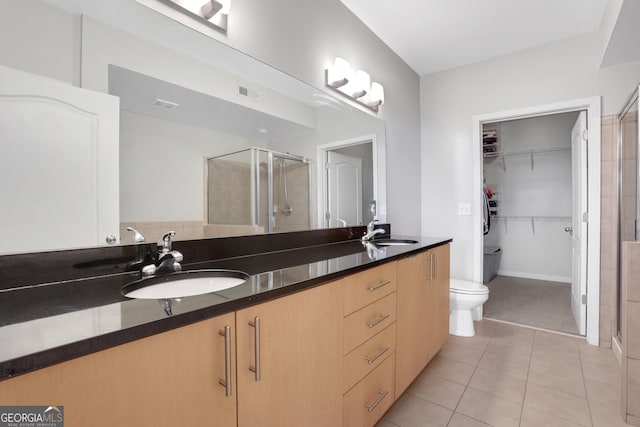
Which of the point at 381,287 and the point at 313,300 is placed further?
the point at 381,287

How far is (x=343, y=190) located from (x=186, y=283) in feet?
4.49

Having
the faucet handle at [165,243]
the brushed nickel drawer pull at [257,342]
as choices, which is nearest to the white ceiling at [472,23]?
the faucet handle at [165,243]

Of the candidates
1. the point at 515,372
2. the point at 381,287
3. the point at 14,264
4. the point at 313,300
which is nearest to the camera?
the point at 14,264

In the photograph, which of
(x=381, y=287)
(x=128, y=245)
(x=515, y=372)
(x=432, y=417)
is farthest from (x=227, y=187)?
(x=515, y=372)

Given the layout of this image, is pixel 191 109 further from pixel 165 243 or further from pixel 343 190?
pixel 343 190

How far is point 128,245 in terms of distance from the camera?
1.08 metres

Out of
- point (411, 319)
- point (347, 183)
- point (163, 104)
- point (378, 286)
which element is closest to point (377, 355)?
point (378, 286)

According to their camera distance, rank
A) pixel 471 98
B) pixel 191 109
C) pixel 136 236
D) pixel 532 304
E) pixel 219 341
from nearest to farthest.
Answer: pixel 219 341 → pixel 136 236 → pixel 191 109 → pixel 471 98 → pixel 532 304

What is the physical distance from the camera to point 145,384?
61 centimetres

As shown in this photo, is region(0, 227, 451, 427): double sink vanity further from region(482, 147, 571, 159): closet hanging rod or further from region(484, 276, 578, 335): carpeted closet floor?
region(482, 147, 571, 159): closet hanging rod

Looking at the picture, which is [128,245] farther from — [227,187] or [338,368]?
[338,368]

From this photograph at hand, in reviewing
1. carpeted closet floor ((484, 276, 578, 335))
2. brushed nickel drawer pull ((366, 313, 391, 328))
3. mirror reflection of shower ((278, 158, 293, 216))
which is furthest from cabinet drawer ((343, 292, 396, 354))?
carpeted closet floor ((484, 276, 578, 335))

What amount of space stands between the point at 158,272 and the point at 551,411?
200 centimetres

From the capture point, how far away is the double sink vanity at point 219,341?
53 centimetres
